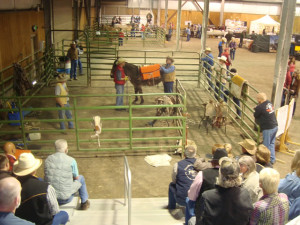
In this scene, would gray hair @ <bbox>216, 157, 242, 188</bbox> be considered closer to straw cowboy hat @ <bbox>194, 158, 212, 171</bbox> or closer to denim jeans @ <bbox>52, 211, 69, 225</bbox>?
straw cowboy hat @ <bbox>194, 158, 212, 171</bbox>

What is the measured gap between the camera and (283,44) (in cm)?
779

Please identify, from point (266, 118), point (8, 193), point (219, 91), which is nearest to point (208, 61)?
point (219, 91)

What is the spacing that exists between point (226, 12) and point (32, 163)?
38805mm

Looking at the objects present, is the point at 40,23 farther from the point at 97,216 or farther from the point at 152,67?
the point at 97,216

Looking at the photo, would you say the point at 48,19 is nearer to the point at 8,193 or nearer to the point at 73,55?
the point at 73,55

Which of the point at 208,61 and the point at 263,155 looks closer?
the point at 263,155

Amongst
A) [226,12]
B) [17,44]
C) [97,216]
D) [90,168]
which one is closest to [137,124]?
[90,168]

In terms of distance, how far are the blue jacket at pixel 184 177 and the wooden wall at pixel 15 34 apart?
7761mm

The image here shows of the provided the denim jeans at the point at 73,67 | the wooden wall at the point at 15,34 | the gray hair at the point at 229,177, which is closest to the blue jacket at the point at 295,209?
the gray hair at the point at 229,177

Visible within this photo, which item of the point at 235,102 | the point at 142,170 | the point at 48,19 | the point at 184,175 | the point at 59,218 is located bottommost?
the point at 142,170

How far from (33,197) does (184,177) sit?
A: 6.51 feet

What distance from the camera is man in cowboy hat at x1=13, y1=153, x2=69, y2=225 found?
3367 millimetres

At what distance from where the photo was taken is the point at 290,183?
3.89m

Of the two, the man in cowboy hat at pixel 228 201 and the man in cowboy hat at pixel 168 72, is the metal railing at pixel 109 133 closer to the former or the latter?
the man in cowboy hat at pixel 168 72
